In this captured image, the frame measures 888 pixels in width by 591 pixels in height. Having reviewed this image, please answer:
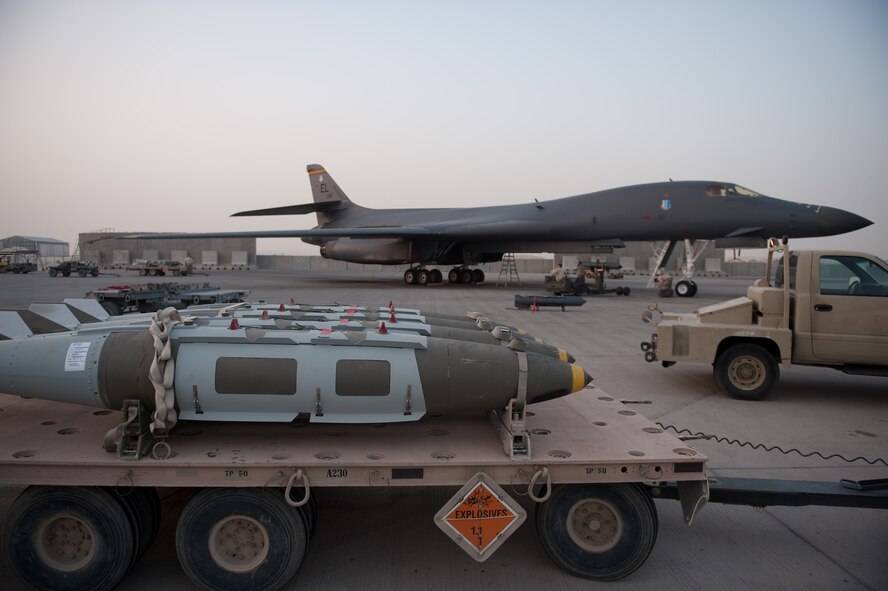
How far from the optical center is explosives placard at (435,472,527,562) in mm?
3182

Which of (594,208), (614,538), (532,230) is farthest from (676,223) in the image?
(614,538)

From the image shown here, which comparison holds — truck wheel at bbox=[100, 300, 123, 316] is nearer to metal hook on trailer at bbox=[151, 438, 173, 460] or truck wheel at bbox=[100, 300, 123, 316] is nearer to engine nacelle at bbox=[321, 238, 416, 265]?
metal hook on trailer at bbox=[151, 438, 173, 460]

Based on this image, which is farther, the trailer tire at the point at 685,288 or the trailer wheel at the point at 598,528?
the trailer tire at the point at 685,288

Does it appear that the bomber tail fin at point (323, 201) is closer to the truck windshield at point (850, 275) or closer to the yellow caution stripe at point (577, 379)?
the truck windshield at point (850, 275)

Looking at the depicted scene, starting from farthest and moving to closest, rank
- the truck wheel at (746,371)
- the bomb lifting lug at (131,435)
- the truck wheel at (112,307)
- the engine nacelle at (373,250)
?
the engine nacelle at (373,250)
the truck wheel at (112,307)
the truck wheel at (746,371)
the bomb lifting lug at (131,435)

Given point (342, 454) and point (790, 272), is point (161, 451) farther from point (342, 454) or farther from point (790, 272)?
point (790, 272)

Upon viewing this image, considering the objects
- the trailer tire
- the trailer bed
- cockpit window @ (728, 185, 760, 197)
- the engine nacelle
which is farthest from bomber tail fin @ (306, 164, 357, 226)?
the trailer bed

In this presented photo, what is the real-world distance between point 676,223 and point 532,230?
5.68m

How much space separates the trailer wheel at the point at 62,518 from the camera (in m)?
3.12

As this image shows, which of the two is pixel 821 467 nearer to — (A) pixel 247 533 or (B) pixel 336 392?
(B) pixel 336 392

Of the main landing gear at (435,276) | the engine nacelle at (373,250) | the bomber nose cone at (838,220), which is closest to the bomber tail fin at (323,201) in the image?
the engine nacelle at (373,250)

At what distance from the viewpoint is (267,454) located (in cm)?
330

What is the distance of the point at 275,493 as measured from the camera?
3.20 meters

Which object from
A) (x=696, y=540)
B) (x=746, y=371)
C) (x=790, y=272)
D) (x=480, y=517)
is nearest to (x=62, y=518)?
(x=480, y=517)
